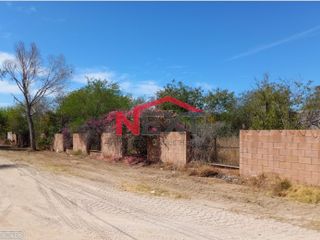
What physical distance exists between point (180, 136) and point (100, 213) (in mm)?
10324

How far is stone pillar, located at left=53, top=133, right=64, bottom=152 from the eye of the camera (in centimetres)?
3928

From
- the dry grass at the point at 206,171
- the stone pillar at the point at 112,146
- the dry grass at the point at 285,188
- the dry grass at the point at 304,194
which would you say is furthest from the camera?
the stone pillar at the point at 112,146

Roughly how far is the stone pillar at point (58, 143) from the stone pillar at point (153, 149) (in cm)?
1842

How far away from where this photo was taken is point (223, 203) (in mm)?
10984

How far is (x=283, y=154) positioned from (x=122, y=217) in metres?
6.34

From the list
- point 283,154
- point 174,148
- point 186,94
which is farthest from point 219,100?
point 283,154

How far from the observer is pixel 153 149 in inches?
877

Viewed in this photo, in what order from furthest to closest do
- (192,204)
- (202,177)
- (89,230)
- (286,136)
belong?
(202,177), (286,136), (192,204), (89,230)

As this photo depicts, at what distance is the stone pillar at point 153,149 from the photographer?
859 inches

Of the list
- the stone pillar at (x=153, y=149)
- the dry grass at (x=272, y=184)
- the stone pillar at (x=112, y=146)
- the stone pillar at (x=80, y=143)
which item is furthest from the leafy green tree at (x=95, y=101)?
the dry grass at (x=272, y=184)

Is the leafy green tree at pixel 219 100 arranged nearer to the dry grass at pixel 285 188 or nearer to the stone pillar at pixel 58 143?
the stone pillar at pixel 58 143

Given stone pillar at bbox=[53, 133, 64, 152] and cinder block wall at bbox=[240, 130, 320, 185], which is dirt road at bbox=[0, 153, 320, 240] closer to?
cinder block wall at bbox=[240, 130, 320, 185]

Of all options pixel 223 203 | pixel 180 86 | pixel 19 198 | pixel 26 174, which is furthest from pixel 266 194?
pixel 180 86

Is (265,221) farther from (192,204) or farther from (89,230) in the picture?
(89,230)
